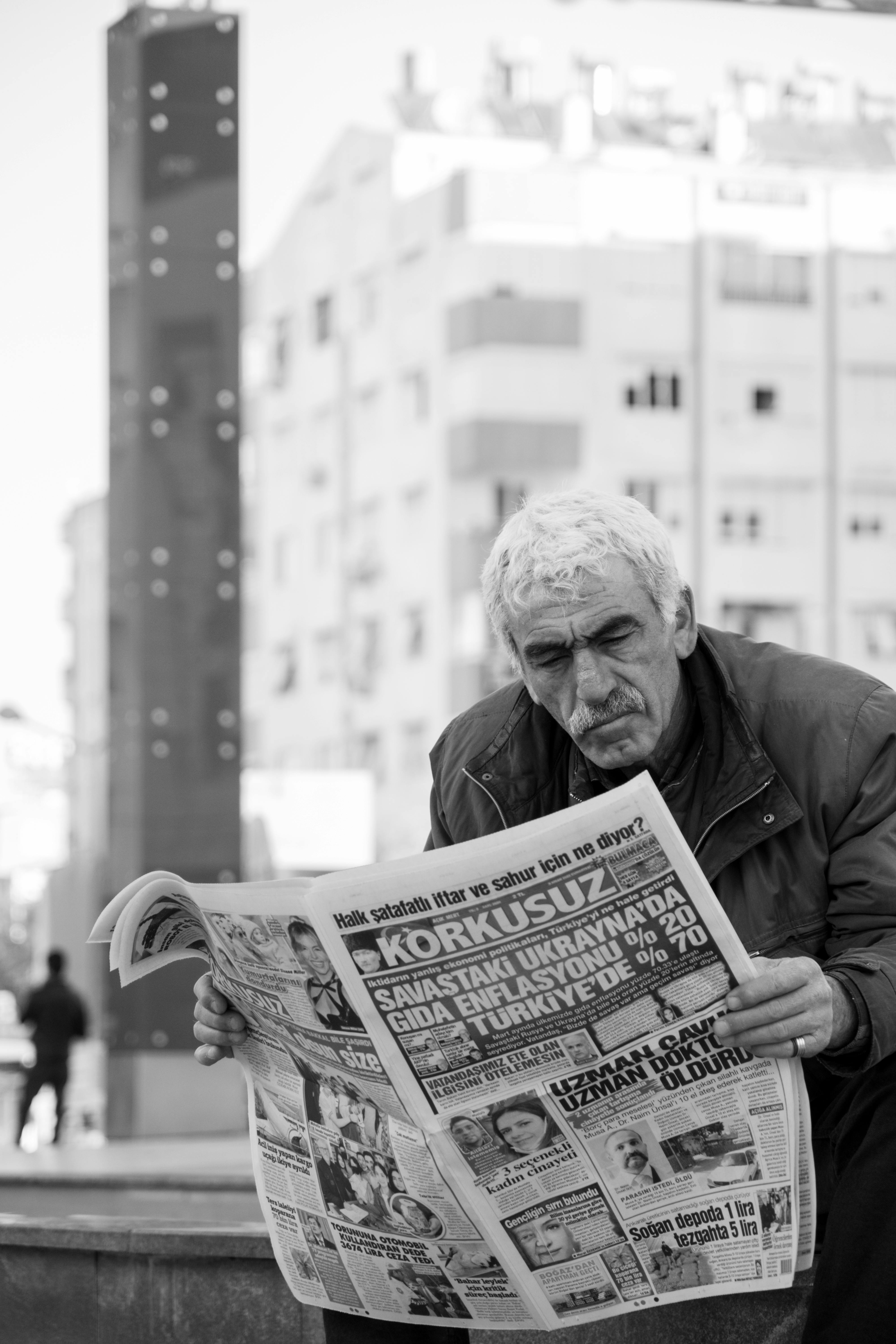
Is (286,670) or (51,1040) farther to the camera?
(286,670)

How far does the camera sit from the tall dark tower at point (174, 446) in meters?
9.50

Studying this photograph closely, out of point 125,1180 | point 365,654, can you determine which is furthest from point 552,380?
point 125,1180

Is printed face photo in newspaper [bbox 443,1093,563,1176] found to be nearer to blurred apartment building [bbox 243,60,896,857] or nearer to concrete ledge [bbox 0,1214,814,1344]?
concrete ledge [bbox 0,1214,814,1344]

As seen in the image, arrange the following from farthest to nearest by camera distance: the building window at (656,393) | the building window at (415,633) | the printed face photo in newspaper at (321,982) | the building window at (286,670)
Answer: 1. the building window at (286,670)
2. the building window at (656,393)
3. the building window at (415,633)
4. the printed face photo in newspaper at (321,982)

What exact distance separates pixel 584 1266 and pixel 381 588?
115 feet

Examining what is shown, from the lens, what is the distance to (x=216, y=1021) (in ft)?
7.43

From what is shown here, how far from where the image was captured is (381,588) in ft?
122

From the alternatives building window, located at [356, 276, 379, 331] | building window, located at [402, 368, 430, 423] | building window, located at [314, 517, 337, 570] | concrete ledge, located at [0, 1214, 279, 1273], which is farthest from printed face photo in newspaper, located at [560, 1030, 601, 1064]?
building window, located at [356, 276, 379, 331]

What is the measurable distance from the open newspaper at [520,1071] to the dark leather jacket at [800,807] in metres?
0.20

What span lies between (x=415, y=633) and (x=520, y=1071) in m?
34.4

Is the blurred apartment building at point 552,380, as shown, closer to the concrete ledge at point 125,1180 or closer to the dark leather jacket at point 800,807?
the concrete ledge at point 125,1180

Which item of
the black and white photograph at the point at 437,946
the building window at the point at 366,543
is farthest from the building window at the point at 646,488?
the black and white photograph at the point at 437,946

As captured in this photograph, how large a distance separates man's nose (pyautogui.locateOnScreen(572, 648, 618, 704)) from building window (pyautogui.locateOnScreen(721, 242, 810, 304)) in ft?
122

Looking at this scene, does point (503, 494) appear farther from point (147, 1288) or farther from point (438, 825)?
point (438, 825)
